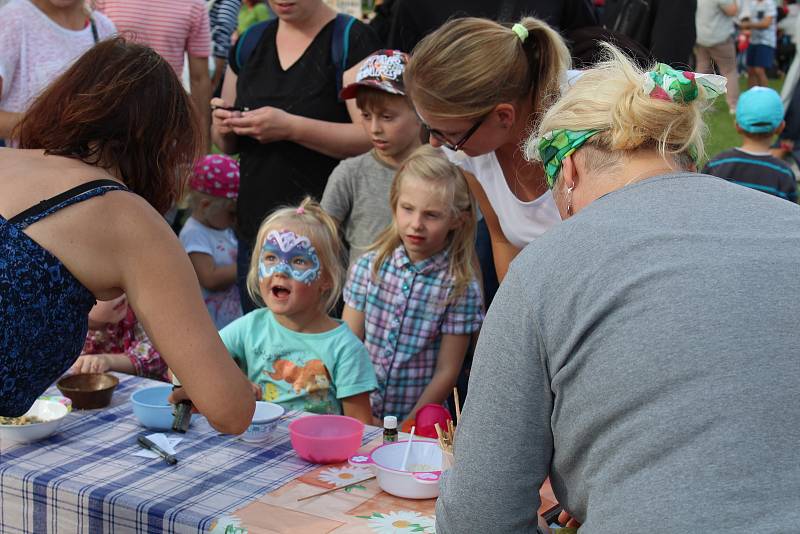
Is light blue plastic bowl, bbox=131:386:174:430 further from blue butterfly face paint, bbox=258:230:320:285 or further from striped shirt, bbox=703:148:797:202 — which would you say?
striped shirt, bbox=703:148:797:202

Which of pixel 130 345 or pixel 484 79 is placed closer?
pixel 484 79

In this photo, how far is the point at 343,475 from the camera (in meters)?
2.16

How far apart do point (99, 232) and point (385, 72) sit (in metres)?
1.86

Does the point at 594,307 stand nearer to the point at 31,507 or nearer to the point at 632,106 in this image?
the point at 632,106

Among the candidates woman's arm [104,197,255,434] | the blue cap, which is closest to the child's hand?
woman's arm [104,197,255,434]

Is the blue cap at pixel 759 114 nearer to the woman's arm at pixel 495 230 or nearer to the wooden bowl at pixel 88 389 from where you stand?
the woman's arm at pixel 495 230

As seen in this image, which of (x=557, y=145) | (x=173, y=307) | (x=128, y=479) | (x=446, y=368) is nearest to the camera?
(x=557, y=145)

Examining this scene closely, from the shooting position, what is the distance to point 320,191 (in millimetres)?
3898

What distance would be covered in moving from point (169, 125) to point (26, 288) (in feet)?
1.52

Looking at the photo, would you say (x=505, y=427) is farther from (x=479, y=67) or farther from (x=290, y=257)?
(x=290, y=257)

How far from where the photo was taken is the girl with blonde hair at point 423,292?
333 cm

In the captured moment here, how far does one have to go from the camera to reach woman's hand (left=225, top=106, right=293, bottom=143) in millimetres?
3643

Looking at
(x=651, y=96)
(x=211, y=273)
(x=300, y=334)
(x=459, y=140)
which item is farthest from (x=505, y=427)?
(x=211, y=273)

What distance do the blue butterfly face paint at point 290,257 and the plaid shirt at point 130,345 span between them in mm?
671
